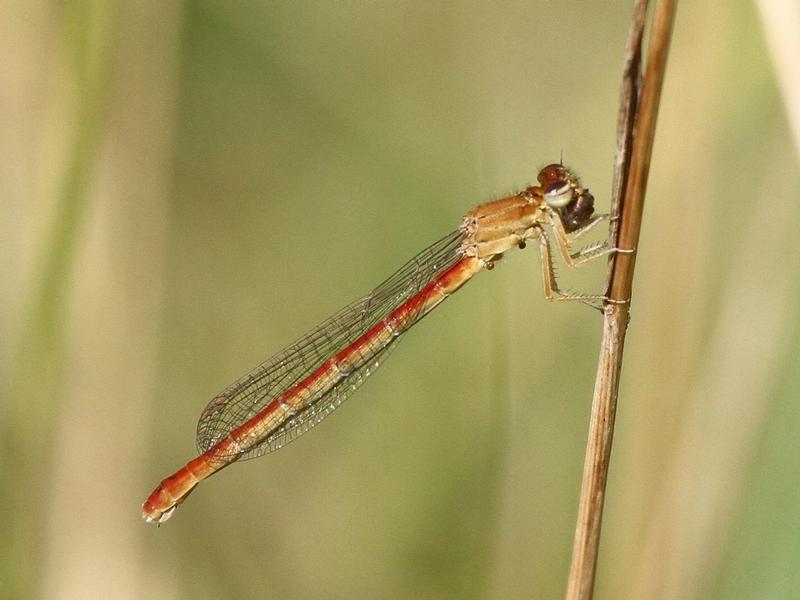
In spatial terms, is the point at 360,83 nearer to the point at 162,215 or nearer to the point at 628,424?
the point at 162,215

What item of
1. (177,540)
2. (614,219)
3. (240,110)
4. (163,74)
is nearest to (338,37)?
(240,110)

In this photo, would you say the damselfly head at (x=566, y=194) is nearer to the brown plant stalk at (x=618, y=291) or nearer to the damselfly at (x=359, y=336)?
the damselfly at (x=359, y=336)

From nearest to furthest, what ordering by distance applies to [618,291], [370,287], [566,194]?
[618,291] → [566,194] → [370,287]

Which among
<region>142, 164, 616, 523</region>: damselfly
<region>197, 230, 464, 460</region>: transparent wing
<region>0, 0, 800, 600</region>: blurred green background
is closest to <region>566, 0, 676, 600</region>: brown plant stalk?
<region>0, 0, 800, 600</region>: blurred green background

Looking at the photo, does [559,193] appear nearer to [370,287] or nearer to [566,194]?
[566,194]

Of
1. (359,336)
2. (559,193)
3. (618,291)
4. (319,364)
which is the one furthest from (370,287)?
(618,291)

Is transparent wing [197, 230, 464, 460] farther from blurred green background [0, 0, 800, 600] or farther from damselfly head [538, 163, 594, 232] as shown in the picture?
damselfly head [538, 163, 594, 232]

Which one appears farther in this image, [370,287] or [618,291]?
[370,287]
